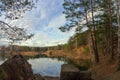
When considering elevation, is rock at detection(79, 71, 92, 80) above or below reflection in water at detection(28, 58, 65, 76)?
above

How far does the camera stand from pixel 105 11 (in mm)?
32562

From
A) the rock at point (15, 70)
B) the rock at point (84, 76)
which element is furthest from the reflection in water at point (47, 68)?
the rock at point (15, 70)

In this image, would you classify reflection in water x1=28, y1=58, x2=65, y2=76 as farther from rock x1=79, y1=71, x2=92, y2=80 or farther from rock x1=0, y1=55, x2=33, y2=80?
rock x1=0, y1=55, x2=33, y2=80

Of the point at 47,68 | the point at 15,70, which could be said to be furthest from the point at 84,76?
the point at 47,68

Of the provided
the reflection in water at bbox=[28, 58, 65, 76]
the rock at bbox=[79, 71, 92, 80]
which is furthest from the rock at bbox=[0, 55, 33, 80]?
the reflection in water at bbox=[28, 58, 65, 76]

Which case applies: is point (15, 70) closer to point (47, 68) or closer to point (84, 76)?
point (84, 76)

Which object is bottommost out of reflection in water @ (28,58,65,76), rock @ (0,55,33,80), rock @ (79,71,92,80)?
reflection in water @ (28,58,65,76)

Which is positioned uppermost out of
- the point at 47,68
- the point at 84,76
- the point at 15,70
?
the point at 15,70

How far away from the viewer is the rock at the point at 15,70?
40.9 feet

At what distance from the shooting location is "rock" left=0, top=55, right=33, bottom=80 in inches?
491

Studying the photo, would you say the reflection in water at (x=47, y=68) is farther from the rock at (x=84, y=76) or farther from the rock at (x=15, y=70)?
the rock at (x=15, y=70)

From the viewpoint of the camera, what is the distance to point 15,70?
42.5ft

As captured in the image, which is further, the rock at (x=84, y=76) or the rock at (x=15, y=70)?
the rock at (x=84, y=76)

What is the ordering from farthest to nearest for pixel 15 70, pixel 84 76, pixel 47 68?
pixel 47 68, pixel 84 76, pixel 15 70
